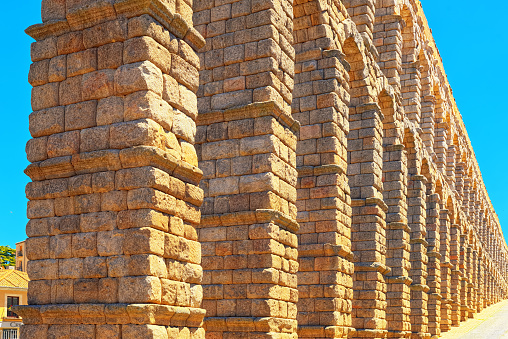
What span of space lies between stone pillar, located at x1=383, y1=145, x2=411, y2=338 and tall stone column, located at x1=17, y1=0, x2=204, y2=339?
1252cm

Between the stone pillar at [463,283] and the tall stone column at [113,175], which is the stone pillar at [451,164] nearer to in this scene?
the stone pillar at [463,283]

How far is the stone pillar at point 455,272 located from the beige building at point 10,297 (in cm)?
2092

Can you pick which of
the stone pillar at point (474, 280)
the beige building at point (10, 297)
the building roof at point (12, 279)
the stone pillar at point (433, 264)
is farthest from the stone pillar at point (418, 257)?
the building roof at point (12, 279)

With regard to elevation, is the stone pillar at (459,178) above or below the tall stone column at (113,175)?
above

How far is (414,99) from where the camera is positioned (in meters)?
23.9

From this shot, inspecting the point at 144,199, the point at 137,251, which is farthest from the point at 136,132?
Result: the point at 137,251

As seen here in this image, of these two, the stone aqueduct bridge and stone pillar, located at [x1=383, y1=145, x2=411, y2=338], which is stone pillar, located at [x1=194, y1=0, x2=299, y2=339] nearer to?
the stone aqueduct bridge

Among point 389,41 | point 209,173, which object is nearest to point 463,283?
point 389,41

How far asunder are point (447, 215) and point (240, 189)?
66.7 feet

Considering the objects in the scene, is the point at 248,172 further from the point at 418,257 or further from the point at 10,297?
the point at 10,297

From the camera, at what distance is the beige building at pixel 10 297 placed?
105ft

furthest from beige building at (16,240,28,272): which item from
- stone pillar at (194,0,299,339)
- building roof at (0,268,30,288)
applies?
stone pillar at (194,0,299,339)

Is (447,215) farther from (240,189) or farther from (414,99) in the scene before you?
(240,189)

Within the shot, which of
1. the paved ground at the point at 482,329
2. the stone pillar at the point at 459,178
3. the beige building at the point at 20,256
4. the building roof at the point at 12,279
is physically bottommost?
the paved ground at the point at 482,329
